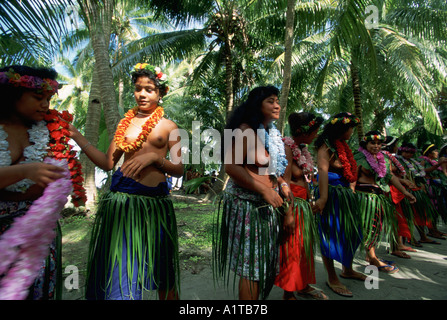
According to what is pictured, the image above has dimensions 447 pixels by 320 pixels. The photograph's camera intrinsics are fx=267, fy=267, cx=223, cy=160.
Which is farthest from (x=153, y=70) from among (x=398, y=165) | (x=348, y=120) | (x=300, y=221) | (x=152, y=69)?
(x=398, y=165)

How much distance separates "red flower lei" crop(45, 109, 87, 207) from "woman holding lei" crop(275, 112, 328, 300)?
4.92 ft

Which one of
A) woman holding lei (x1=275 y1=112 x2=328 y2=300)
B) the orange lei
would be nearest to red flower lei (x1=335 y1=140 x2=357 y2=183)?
woman holding lei (x1=275 y1=112 x2=328 y2=300)

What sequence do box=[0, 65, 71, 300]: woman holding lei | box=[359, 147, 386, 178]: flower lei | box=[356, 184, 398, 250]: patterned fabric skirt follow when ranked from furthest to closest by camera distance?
box=[359, 147, 386, 178]: flower lei → box=[356, 184, 398, 250]: patterned fabric skirt → box=[0, 65, 71, 300]: woman holding lei

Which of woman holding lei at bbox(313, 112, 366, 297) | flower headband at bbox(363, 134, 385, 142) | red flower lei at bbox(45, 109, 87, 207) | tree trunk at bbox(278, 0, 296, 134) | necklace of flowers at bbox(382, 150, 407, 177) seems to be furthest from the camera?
tree trunk at bbox(278, 0, 296, 134)

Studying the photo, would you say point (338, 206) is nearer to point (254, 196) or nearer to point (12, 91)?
point (254, 196)

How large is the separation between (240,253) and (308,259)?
0.69 metres

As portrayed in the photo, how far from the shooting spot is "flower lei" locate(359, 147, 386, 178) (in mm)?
3230

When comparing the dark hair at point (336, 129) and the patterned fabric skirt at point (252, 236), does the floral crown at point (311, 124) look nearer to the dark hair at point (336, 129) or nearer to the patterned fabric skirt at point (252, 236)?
the dark hair at point (336, 129)

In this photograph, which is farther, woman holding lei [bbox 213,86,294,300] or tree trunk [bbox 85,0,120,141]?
tree trunk [bbox 85,0,120,141]

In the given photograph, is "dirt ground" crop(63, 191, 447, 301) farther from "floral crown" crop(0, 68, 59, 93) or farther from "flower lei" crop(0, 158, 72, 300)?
"floral crown" crop(0, 68, 59, 93)

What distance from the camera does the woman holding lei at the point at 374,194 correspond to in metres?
2.98

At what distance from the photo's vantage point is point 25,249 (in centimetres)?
99

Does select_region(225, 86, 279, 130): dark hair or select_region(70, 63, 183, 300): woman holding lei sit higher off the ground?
select_region(225, 86, 279, 130): dark hair

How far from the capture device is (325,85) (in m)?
9.35
